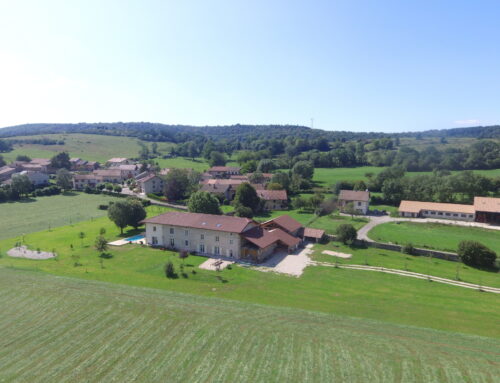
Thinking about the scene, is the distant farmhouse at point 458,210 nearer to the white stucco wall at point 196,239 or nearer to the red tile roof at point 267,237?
the red tile roof at point 267,237

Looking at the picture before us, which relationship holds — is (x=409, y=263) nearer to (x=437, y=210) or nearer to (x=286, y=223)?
(x=286, y=223)

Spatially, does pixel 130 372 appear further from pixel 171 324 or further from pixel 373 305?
pixel 373 305

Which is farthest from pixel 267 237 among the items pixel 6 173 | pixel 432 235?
pixel 6 173

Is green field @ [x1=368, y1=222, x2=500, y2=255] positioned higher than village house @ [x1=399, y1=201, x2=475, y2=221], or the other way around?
village house @ [x1=399, y1=201, x2=475, y2=221]

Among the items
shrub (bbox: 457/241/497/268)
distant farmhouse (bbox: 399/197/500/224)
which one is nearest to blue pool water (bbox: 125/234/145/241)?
shrub (bbox: 457/241/497/268)

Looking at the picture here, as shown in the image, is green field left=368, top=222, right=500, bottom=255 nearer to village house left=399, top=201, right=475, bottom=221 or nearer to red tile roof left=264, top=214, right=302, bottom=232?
village house left=399, top=201, right=475, bottom=221

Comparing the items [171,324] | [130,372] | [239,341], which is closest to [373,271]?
[239,341]

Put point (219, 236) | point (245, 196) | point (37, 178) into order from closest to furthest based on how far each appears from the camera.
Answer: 1. point (219, 236)
2. point (245, 196)
3. point (37, 178)
